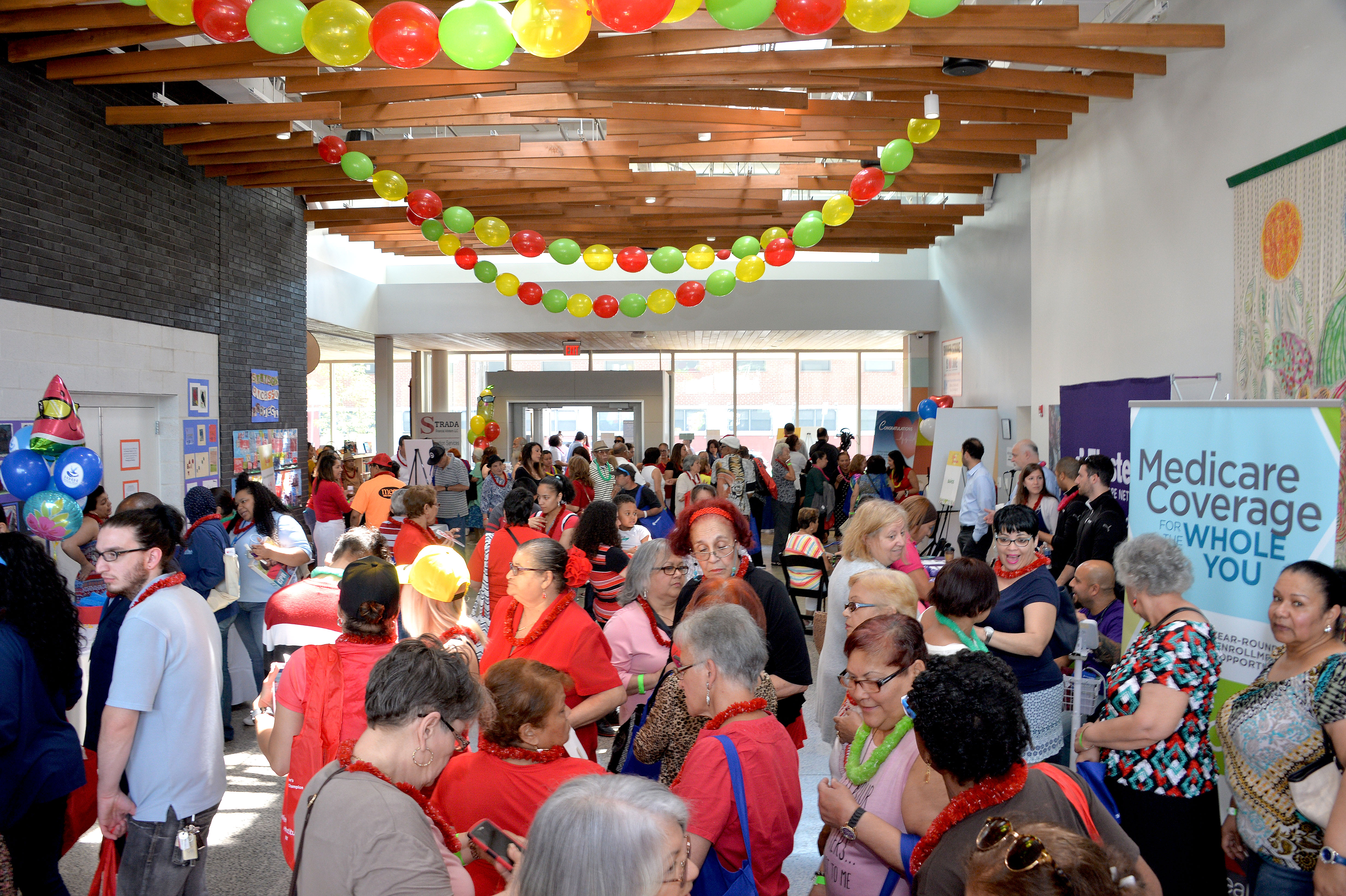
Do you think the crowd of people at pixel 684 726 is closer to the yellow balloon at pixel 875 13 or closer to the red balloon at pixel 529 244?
the yellow balloon at pixel 875 13

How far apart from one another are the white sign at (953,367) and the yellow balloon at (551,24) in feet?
33.0

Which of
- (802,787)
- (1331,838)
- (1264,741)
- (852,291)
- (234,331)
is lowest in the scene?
(802,787)

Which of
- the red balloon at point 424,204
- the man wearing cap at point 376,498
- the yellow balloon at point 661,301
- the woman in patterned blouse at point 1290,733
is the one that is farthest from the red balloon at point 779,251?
the woman in patterned blouse at point 1290,733

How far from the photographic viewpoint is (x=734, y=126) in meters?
7.23

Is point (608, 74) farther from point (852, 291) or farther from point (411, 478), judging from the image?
point (852, 291)

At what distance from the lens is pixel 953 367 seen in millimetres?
13445

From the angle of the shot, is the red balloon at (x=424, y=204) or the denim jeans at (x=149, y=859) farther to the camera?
the red balloon at (x=424, y=204)

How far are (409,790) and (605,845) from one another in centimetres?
60

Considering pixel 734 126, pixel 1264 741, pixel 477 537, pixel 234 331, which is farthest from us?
pixel 477 537

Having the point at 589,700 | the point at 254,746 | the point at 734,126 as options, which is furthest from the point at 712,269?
the point at 589,700

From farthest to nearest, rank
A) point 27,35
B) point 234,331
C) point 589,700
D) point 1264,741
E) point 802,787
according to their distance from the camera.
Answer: point 234,331, point 27,35, point 802,787, point 589,700, point 1264,741

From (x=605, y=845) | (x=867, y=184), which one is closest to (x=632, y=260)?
(x=867, y=184)

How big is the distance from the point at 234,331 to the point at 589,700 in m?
7.51

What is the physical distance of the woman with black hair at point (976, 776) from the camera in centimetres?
169
